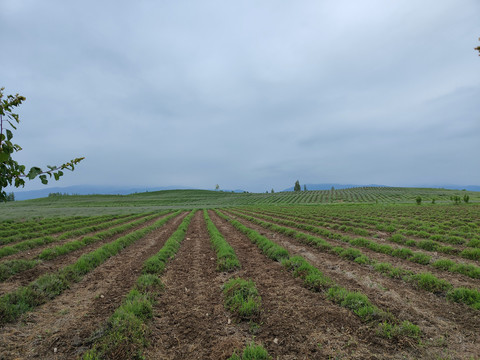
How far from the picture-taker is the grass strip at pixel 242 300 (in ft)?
20.4

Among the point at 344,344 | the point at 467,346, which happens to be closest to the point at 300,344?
the point at 344,344

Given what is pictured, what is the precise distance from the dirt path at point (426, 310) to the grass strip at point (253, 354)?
3.39 m

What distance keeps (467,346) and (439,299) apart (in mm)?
2672

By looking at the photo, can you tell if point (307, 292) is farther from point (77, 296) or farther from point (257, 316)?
point (77, 296)

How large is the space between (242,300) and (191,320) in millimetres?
1629

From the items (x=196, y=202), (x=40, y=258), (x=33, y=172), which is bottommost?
(x=196, y=202)

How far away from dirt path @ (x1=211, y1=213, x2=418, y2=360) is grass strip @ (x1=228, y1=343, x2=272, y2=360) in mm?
327

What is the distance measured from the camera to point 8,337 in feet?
17.1

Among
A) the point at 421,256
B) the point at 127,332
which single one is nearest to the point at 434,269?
the point at 421,256

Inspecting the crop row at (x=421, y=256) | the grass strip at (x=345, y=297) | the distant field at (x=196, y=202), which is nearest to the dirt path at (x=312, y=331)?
the grass strip at (x=345, y=297)

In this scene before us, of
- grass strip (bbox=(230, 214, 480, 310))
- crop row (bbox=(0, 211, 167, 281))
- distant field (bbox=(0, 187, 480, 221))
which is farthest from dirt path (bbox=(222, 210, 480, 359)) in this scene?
distant field (bbox=(0, 187, 480, 221))

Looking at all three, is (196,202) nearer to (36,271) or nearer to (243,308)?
(36,271)

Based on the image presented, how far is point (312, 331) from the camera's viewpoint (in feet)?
17.8

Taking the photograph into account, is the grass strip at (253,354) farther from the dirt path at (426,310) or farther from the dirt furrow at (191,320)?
the dirt path at (426,310)
